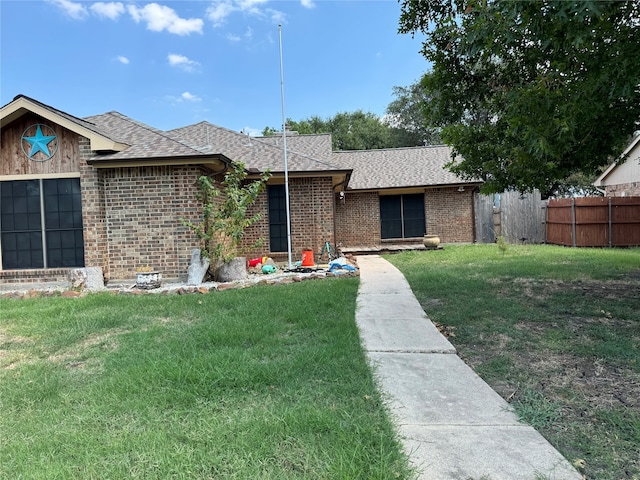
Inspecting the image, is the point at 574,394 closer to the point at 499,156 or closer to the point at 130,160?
the point at 499,156

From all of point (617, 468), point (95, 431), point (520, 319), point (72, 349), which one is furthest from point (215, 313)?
point (617, 468)

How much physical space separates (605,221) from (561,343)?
13164 mm

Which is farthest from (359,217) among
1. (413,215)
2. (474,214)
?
(474,214)

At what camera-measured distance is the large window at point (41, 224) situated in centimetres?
912

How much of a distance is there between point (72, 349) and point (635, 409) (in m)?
5.29

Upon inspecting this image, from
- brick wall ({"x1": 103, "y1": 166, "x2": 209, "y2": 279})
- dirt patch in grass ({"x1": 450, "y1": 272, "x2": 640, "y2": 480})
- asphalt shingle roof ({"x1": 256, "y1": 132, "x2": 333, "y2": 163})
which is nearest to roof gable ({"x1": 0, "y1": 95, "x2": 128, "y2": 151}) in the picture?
brick wall ({"x1": 103, "y1": 166, "x2": 209, "y2": 279})

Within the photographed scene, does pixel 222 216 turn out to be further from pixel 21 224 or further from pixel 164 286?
pixel 21 224

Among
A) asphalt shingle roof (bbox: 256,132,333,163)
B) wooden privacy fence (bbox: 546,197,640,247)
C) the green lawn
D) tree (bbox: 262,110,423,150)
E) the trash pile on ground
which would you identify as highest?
tree (bbox: 262,110,423,150)

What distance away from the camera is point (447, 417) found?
2.89 metres

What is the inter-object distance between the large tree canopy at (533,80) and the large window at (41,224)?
7.87 meters

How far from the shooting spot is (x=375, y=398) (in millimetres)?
3086

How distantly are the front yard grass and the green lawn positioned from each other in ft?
3.98

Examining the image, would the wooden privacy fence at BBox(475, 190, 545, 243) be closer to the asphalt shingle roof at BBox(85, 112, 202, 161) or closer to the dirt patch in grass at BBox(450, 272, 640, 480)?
the dirt patch in grass at BBox(450, 272, 640, 480)

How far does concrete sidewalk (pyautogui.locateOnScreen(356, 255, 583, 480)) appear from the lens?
7.52 ft
